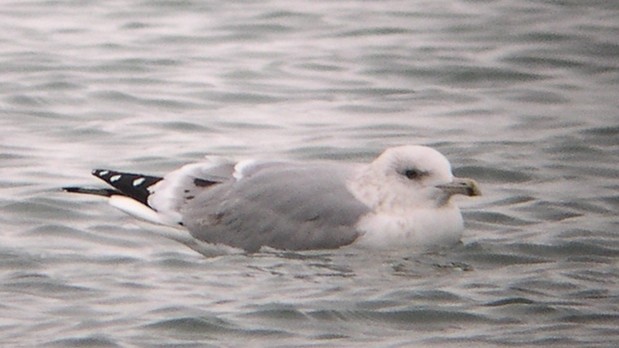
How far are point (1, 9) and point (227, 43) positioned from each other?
245 cm

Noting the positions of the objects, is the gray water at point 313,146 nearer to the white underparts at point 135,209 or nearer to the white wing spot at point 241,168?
the white underparts at point 135,209

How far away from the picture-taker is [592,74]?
46.9 feet

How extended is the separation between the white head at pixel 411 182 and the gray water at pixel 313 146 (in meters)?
0.29

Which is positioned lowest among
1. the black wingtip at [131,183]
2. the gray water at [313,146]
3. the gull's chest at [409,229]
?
the gray water at [313,146]

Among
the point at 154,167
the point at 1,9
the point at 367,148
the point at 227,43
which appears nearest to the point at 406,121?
the point at 367,148

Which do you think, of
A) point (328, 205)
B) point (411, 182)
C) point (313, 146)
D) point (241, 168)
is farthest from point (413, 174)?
point (313, 146)

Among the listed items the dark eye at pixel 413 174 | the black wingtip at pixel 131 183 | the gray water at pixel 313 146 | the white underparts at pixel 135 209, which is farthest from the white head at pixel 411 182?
the black wingtip at pixel 131 183

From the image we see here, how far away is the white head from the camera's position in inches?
362

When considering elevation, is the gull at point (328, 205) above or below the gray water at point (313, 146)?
above

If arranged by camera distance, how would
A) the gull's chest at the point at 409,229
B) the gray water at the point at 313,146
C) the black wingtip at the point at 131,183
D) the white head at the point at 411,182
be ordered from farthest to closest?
the black wingtip at the point at 131,183 < the white head at the point at 411,182 < the gull's chest at the point at 409,229 < the gray water at the point at 313,146

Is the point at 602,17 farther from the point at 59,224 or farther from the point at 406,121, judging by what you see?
the point at 59,224

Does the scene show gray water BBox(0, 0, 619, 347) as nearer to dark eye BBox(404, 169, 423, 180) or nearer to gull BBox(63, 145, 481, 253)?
gull BBox(63, 145, 481, 253)

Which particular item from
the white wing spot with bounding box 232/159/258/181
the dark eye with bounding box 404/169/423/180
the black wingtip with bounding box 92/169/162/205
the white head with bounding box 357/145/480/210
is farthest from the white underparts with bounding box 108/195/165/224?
the dark eye with bounding box 404/169/423/180

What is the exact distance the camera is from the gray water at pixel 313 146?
8.04 meters
